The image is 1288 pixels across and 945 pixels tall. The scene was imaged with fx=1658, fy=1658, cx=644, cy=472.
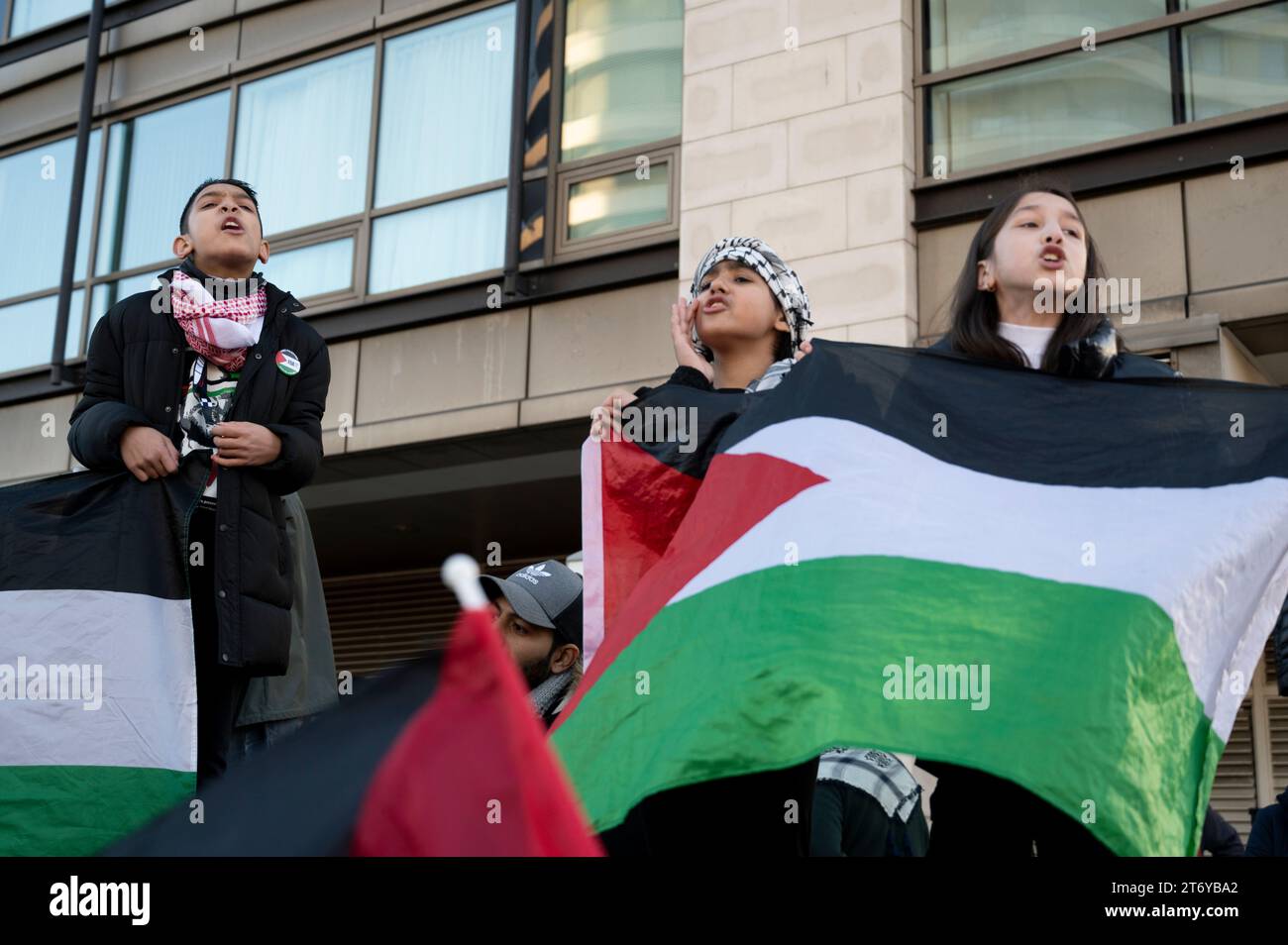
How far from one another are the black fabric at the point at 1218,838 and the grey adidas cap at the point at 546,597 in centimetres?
229

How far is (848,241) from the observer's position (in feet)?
32.2

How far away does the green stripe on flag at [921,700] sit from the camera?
9.34 ft

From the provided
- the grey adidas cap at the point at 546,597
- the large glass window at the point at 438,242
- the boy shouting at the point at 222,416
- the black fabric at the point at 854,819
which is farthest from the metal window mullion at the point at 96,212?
the black fabric at the point at 854,819

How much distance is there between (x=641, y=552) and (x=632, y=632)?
2.72 ft

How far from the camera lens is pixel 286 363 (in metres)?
4.54

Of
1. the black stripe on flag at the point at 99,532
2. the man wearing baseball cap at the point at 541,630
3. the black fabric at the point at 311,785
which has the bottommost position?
the black fabric at the point at 311,785

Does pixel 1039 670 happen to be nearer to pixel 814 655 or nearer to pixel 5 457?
pixel 814 655

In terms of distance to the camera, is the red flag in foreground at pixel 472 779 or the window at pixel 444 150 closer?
the red flag in foreground at pixel 472 779

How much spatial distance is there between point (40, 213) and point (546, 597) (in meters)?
11.3

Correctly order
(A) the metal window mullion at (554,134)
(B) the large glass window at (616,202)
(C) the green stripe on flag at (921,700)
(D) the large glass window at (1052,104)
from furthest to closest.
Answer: (A) the metal window mullion at (554,134), (B) the large glass window at (616,202), (D) the large glass window at (1052,104), (C) the green stripe on flag at (921,700)

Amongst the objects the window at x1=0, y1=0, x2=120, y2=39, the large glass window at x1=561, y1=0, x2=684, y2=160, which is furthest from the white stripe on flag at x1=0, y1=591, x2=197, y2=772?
the window at x1=0, y1=0, x2=120, y2=39

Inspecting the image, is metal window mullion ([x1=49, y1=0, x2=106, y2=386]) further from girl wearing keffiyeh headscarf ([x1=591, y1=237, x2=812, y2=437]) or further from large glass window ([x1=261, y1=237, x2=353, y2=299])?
girl wearing keffiyeh headscarf ([x1=591, y1=237, x2=812, y2=437])

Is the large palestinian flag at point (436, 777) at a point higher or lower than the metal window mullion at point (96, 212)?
lower

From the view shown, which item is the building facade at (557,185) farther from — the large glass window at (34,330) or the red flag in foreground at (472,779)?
the red flag in foreground at (472,779)
